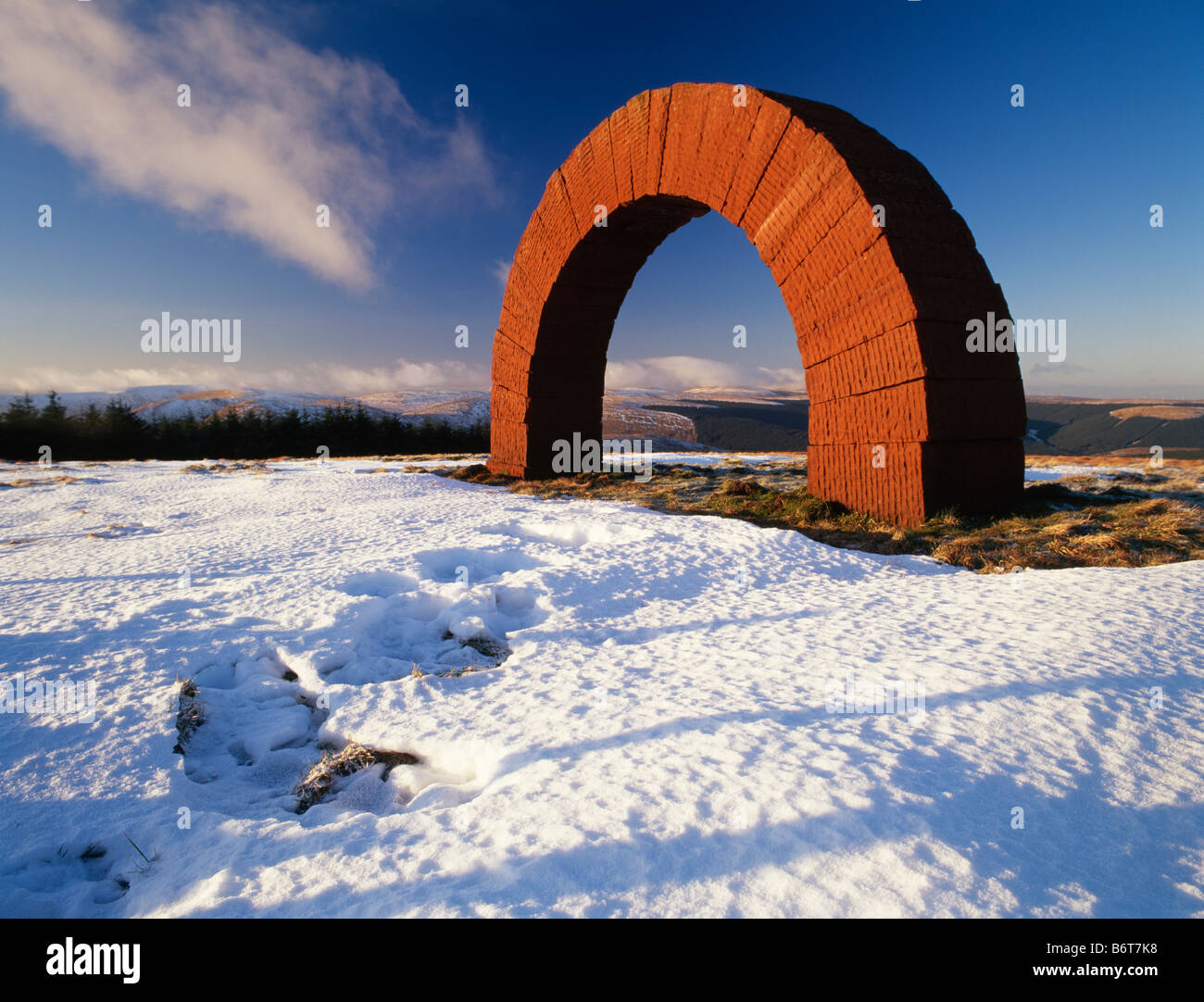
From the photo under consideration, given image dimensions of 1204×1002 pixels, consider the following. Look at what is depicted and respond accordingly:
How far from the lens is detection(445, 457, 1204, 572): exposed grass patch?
4.39 meters

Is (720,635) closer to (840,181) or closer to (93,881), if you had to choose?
(93,881)

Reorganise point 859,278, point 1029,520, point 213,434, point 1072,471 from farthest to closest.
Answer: point 213,434 → point 1072,471 → point 859,278 → point 1029,520

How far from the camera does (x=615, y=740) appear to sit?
7.54 ft

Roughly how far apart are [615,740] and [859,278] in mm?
5568

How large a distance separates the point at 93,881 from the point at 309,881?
2.37 feet

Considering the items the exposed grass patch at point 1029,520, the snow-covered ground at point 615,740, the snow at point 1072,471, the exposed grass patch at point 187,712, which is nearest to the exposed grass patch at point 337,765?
the snow-covered ground at point 615,740

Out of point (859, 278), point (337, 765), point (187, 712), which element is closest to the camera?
point (337, 765)

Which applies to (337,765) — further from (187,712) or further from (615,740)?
(615,740)

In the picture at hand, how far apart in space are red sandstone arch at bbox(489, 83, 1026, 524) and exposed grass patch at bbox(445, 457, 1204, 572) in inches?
12.2

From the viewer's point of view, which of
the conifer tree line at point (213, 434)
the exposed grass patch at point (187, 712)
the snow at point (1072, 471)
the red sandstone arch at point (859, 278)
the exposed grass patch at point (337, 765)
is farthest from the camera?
the conifer tree line at point (213, 434)

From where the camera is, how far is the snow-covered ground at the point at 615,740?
1.59 metres

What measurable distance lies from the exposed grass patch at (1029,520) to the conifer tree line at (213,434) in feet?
66.8

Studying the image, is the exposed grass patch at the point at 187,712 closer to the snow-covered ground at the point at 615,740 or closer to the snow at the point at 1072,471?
the snow-covered ground at the point at 615,740

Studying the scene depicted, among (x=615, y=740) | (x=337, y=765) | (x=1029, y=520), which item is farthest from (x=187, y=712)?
(x=1029, y=520)
